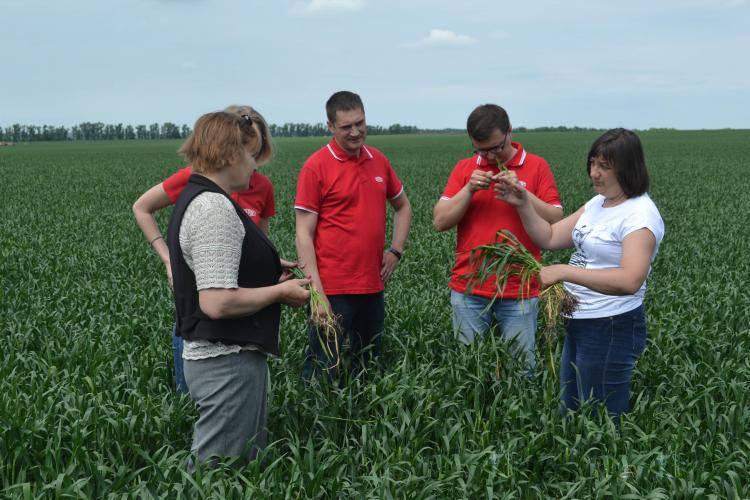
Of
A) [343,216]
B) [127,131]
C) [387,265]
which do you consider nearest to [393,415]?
[387,265]

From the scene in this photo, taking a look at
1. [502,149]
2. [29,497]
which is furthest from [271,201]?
[29,497]

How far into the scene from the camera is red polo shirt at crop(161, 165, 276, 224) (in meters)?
4.15

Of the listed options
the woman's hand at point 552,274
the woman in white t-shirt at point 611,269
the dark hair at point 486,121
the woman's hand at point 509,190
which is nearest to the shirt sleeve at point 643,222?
the woman in white t-shirt at point 611,269

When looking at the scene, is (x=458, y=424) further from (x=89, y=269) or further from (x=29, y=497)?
(x=89, y=269)

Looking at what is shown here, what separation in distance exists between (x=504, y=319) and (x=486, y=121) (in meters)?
1.34

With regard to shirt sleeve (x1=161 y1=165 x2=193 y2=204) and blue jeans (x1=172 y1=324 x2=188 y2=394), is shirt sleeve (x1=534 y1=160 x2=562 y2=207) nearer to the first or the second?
shirt sleeve (x1=161 y1=165 x2=193 y2=204)

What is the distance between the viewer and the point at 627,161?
3.40 meters

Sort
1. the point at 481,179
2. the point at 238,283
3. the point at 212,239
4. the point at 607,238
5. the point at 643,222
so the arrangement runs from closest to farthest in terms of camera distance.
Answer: the point at 212,239 < the point at 238,283 < the point at 643,222 < the point at 607,238 < the point at 481,179

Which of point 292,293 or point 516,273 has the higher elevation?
point 292,293

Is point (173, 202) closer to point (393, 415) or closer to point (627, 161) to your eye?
point (393, 415)

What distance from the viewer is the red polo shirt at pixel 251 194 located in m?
4.15

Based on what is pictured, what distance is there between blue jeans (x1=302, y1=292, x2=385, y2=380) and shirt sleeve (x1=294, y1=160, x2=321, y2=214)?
618 mm

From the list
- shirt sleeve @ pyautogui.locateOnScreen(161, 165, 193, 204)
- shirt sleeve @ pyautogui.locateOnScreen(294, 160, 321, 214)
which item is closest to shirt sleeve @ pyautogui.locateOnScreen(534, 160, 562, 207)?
shirt sleeve @ pyautogui.locateOnScreen(294, 160, 321, 214)

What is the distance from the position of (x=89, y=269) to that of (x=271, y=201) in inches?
269
